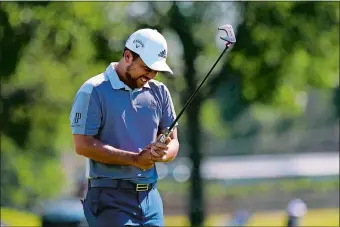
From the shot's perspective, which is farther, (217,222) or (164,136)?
(217,222)

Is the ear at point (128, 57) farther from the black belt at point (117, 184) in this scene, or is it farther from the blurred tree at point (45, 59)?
the blurred tree at point (45, 59)

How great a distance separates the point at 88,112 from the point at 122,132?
24 cm

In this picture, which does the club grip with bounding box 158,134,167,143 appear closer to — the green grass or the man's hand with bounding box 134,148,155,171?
the man's hand with bounding box 134,148,155,171

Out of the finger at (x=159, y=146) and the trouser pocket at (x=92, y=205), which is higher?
the finger at (x=159, y=146)

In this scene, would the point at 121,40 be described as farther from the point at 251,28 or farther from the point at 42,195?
the point at 42,195

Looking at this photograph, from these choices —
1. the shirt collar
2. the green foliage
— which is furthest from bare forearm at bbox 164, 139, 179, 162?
the green foliage

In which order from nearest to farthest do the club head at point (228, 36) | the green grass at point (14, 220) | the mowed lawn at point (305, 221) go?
1. the club head at point (228, 36)
2. the green grass at point (14, 220)
3. the mowed lawn at point (305, 221)

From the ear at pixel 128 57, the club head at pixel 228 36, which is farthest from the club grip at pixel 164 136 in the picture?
the club head at pixel 228 36

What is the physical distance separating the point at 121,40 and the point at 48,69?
17.8 ft

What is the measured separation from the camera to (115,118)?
6328 mm

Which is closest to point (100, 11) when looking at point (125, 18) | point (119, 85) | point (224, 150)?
point (125, 18)

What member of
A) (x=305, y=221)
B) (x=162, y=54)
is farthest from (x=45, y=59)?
(x=162, y=54)

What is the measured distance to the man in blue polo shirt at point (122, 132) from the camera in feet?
20.6

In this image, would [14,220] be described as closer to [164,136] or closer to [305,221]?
[305,221]
